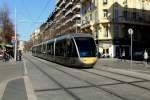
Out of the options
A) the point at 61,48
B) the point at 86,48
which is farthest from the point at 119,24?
the point at 86,48

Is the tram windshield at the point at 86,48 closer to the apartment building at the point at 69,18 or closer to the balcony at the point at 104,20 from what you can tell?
the balcony at the point at 104,20

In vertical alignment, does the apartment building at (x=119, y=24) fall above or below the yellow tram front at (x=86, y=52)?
above

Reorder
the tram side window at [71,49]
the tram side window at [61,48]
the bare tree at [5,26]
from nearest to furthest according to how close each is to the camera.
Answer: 1. the tram side window at [71,49]
2. the tram side window at [61,48]
3. the bare tree at [5,26]

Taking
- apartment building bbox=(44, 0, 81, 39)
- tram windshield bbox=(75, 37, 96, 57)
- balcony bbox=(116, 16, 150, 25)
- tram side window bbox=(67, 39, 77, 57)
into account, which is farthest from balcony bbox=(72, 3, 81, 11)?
tram windshield bbox=(75, 37, 96, 57)

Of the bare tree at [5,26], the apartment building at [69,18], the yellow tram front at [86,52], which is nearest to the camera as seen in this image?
the yellow tram front at [86,52]

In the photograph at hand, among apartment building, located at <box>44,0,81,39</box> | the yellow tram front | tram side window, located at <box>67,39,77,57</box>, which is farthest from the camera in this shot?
apartment building, located at <box>44,0,81,39</box>

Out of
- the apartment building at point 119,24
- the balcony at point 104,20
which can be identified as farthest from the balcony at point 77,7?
the balcony at point 104,20

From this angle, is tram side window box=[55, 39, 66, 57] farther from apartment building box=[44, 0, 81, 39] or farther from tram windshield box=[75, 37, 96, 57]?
apartment building box=[44, 0, 81, 39]

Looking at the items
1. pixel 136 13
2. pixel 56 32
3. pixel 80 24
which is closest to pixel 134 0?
pixel 136 13

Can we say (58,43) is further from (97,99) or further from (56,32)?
(56,32)

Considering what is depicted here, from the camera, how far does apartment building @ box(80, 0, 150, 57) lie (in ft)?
234

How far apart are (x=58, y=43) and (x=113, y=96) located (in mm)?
24184

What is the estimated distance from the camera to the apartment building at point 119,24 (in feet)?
234

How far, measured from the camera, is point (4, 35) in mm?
72500
